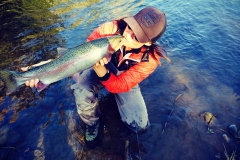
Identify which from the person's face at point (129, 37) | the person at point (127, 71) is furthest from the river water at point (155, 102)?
the person's face at point (129, 37)

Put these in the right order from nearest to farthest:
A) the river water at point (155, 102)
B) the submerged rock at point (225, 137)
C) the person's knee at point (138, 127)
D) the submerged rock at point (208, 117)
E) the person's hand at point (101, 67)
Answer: the person's hand at point (101, 67) < the river water at point (155, 102) < the submerged rock at point (225, 137) < the person's knee at point (138, 127) < the submerged rock at point (208, 117)

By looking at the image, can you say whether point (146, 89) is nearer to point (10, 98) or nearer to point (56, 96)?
point (56, 96)

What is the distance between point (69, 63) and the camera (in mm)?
2750

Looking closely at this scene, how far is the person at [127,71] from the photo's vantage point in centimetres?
306

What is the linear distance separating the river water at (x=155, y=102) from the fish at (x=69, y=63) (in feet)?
4.65

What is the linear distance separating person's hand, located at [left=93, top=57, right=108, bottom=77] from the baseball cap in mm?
668

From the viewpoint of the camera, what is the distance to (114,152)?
353cm

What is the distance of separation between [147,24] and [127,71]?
1.00m

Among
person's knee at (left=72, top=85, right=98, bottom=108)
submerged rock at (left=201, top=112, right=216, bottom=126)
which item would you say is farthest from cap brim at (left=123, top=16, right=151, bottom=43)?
submerged rock at (left=201, top=112, right=216, bottom=126)

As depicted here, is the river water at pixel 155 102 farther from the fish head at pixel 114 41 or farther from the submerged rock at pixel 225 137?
the fish head at pixel 114 41

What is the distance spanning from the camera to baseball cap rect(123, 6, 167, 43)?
2984 millimetres

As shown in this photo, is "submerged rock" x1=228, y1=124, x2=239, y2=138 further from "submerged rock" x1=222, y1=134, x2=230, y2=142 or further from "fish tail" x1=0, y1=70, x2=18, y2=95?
"fish tail" x1=0, y1=70, x2=18, y2=95

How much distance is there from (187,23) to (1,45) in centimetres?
729

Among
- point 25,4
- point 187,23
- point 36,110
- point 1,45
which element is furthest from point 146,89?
point 25,4
